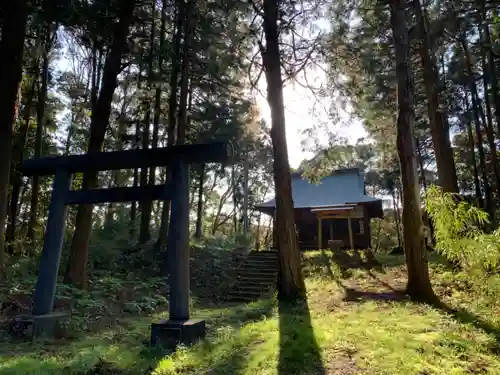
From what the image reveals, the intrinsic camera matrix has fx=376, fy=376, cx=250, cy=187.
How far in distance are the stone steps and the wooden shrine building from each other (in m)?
5.79

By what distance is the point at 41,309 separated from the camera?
6.18 metres

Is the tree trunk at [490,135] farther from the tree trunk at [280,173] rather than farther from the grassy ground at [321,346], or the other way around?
the tree trunk at [280,173]

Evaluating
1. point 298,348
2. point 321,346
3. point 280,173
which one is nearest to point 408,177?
point 280,173

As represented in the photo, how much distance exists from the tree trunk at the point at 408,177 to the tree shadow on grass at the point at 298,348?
2.11m

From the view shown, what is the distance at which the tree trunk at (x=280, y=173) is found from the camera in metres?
8.21

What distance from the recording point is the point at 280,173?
8461 mm

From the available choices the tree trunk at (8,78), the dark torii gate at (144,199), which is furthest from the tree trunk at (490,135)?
the tree trunk at (8,78)

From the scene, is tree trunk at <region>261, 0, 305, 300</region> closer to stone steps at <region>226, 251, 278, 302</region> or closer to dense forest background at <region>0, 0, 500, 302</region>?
dense forest background at <region>0, 0, 500, 302</region>

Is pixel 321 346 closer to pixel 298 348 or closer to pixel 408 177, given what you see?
pixel 298 348

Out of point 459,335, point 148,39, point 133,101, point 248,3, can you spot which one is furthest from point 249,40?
point 459,335

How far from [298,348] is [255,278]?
8934 mm

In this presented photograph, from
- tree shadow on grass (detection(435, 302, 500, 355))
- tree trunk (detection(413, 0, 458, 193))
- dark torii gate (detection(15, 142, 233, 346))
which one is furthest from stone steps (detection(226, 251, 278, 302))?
tree shadow on grass (detection(435, 302, 500, 355))

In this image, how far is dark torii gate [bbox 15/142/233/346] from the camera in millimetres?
5469

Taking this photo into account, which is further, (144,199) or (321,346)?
(144,199)
